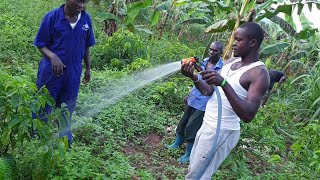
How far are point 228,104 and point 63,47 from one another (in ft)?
4.99

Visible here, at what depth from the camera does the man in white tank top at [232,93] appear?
2.21 m

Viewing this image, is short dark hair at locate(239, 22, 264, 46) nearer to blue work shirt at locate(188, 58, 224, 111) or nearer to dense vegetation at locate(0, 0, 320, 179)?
dense vegetation at locate(0, 0, 320, 179)

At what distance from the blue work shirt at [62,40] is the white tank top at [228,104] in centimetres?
132

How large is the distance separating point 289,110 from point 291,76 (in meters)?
2.25

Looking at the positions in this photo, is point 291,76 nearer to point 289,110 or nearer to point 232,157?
point 289,110

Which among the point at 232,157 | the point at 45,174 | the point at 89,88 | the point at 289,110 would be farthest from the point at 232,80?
the point at 289,110

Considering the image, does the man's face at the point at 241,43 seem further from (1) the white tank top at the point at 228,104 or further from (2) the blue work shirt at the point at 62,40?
(2) the blue work shirt at the point at 62,40

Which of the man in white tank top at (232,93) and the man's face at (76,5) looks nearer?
the man in white tank top at (232,93)

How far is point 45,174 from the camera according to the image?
7.76 ft

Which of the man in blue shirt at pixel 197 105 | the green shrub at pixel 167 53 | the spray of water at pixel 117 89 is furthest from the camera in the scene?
the green shrub at pixel 167 53

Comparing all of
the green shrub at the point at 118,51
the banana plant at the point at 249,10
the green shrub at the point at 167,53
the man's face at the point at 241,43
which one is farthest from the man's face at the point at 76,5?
the green shrub at the point at 167,53

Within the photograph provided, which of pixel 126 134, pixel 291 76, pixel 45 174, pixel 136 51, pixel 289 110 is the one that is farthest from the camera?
pixel 291 76

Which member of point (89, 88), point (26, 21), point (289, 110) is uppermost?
point (26, 21)

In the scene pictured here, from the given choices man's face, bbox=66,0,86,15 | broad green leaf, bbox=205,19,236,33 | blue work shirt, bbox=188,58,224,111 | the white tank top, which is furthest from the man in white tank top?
broad green leaf, bbox=205,19,236,33
